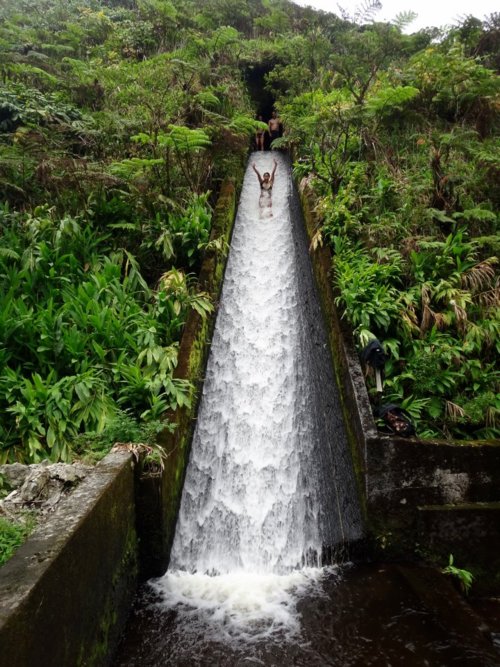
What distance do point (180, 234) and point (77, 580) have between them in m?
5.76

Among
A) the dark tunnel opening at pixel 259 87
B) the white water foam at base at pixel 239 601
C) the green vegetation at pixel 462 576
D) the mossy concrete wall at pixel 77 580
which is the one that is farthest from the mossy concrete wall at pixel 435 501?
the dark tunnel opening at pixel 259 87

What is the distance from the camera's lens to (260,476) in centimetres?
577

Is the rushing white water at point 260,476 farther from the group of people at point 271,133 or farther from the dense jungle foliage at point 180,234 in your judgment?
the group of people at point 271,133

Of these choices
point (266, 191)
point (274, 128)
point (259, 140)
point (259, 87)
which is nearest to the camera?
point (266, 191)

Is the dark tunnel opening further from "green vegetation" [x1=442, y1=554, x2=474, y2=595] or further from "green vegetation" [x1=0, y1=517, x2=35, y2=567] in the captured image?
"green vegetation" [x1=0, y1=517, x2=35, y2=567]

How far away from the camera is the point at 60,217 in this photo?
310 inches

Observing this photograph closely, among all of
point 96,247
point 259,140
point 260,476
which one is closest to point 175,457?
point 260,476

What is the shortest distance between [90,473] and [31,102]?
9543 mm

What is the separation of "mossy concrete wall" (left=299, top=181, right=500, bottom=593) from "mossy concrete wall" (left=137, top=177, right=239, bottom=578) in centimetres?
227

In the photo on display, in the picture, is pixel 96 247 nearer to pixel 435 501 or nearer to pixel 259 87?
pixel 435 501

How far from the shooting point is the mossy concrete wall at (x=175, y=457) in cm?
458

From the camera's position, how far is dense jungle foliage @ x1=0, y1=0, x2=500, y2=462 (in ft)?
17.4

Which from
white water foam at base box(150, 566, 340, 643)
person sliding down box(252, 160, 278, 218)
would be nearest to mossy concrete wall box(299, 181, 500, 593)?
white water foam at base box(150, 566, 340, 643)

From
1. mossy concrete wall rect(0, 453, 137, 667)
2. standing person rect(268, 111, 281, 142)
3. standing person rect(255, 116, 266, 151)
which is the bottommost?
mossy concrete wall rect(0, 453, 137, 667)
